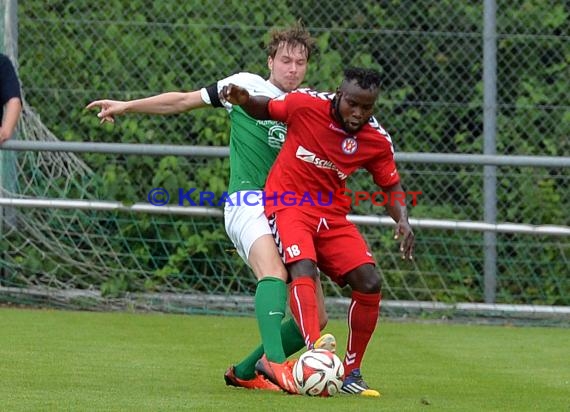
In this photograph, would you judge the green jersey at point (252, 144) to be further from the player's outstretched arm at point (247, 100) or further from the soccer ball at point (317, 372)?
the soccer ball at point (317, 372)

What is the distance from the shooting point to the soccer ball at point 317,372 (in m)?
6.08

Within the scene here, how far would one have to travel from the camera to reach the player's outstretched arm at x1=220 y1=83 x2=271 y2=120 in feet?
21.3

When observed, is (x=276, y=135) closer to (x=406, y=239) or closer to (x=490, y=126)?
(x=406, y=239)

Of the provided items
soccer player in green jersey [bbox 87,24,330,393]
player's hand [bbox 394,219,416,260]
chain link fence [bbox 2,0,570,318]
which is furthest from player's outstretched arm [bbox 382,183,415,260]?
chain link fence [bbox 2,0,570,318]

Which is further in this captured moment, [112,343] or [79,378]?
[112,343]

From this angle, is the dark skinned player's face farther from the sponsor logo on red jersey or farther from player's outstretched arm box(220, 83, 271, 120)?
player's outstretched arm box(220, 83, 271, 120)

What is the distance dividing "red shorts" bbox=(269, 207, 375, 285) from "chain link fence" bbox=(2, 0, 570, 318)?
444 centimetres

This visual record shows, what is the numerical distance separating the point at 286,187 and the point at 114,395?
1391 millimetres

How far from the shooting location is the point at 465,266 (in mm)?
11086

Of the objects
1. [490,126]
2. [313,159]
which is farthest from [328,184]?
[490,126]

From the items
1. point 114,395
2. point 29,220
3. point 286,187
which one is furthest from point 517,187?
point 114,395

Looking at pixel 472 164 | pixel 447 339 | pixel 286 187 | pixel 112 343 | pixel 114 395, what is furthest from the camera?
pixel 472 164

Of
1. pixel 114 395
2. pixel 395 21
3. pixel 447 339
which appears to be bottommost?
pixel 447 339

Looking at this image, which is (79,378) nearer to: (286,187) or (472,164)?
(286,187)
